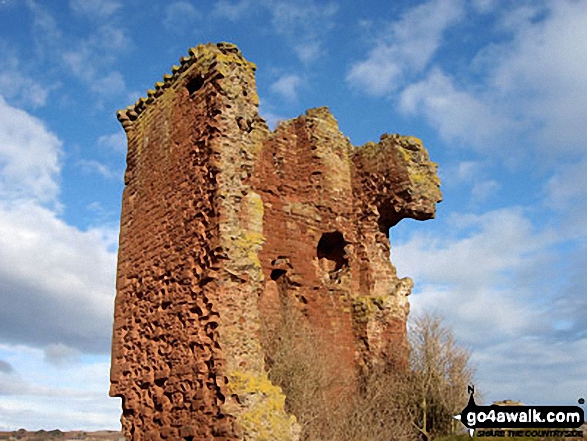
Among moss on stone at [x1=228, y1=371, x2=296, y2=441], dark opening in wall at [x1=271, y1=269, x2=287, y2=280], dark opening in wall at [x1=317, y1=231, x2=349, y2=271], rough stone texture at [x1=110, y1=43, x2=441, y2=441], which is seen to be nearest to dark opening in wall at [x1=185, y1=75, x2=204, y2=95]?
rough stone texture at [x1=110, y1=43, x2=441, y2=441]

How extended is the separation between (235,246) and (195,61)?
341 cm

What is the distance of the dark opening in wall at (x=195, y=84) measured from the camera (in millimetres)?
10211

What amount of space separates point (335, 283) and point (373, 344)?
4.66 feet

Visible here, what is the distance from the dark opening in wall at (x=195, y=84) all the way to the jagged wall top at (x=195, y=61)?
23 cm

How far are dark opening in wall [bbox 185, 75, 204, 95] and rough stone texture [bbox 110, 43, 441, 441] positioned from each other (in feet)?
0.13

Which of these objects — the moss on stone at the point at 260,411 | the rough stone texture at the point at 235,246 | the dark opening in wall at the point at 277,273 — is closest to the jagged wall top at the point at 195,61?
the rough stone texture at the point at 235,246

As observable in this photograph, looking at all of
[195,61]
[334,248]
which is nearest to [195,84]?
[195,61]

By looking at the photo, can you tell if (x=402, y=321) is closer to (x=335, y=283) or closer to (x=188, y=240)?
(x=335, y=283)

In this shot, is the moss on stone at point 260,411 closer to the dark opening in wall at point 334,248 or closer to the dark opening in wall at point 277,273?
the dark opening in wall at point 277,273

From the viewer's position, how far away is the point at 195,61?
1045 cm

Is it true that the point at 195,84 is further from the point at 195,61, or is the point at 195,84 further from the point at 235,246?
the point at 235,246

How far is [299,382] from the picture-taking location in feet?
35.1

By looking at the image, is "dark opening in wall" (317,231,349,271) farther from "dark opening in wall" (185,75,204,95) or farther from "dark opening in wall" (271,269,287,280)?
"dark opening in wall" (185,75,204,95)

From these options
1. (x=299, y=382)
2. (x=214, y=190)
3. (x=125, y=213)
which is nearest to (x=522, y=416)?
(x=299, y=382)
